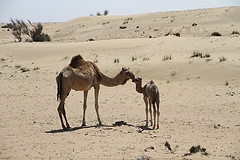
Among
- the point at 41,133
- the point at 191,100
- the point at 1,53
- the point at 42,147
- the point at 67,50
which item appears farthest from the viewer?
the point at 1,53

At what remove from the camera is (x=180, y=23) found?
4966 centimetres

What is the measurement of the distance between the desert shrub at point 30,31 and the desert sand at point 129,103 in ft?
25.0

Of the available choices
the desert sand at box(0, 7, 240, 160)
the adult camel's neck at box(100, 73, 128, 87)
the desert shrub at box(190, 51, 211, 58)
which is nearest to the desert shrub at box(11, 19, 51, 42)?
the desert sand at box(0, 7, 240, 160)

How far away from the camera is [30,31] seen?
45719mm

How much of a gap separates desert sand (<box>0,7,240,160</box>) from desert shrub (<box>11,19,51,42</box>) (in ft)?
25.0

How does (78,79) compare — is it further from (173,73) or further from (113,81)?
(173,73)

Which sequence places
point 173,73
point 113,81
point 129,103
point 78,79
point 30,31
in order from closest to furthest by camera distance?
point 78,79
point 113,81
point 129,103
point 173,73
point 30,31

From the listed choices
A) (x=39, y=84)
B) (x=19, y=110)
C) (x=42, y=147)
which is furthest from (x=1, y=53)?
(x=42, y=147)

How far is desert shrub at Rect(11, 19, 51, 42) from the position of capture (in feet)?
147

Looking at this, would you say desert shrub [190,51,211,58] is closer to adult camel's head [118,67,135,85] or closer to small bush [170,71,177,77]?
small bush [170,71,177,77]

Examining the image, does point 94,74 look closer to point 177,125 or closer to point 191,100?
point 177,125

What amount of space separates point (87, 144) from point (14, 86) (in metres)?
12.0

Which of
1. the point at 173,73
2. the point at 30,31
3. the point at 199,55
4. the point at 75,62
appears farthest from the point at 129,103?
the point at 30,31

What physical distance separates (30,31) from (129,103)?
99.2 ft
